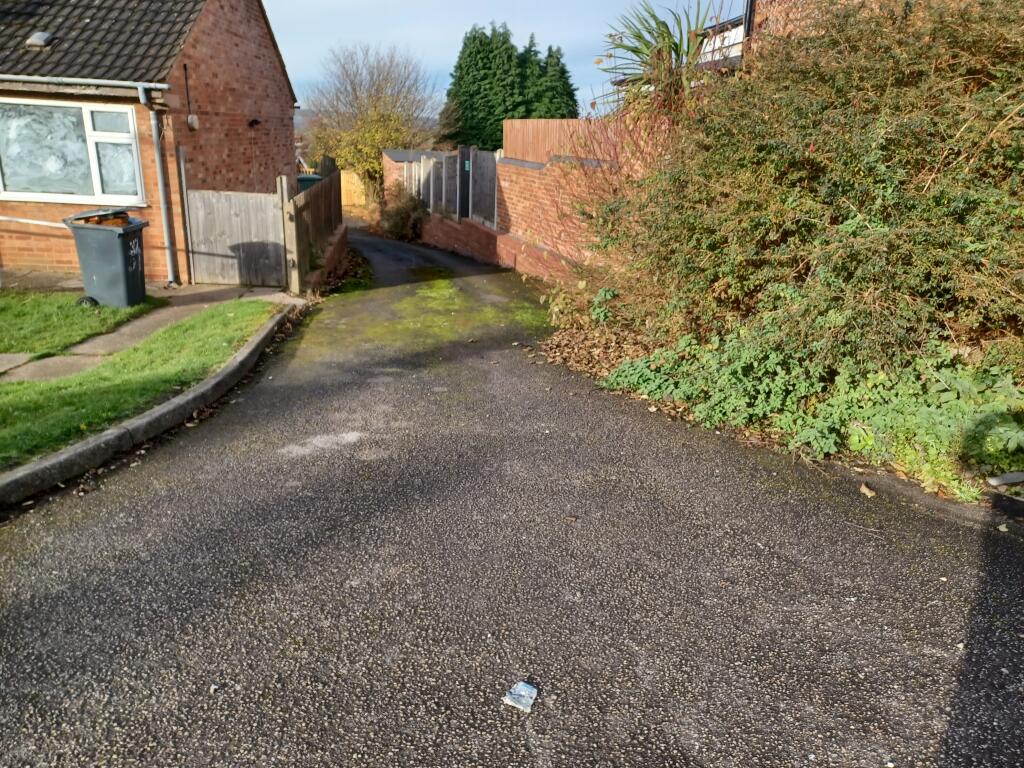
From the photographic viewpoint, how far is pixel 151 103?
10.5m

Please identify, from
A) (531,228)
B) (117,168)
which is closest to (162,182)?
(117,168)

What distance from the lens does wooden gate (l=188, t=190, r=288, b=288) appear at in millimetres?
10852

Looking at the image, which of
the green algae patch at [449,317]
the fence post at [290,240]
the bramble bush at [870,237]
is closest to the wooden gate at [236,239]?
the fence post at [290,240]

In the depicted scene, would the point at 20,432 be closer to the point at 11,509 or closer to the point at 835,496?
the point at 11,509

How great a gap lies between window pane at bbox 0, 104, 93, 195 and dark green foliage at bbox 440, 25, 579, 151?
3868 cm

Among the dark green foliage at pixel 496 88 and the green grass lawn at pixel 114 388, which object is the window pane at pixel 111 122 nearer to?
the green grass lawn at pixel 114 388

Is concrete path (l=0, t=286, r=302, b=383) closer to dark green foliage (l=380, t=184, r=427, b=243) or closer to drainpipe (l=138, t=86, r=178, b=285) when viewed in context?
drainpipe (l=138, t=86, r=178, b=285)

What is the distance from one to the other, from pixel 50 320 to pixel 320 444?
17.7ft

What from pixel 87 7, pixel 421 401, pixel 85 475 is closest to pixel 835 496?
pixel 421 401

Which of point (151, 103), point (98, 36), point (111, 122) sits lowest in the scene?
point (111, 122)

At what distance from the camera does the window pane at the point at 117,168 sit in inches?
431

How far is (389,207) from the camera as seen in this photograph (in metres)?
24.4

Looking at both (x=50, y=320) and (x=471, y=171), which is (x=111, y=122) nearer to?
(x=50, y=320)

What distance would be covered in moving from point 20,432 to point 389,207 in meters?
20.3
